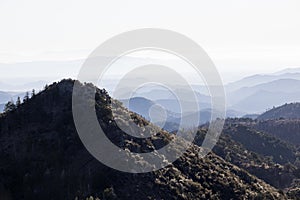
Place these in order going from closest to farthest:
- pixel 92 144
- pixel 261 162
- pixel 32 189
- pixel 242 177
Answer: pixel 32 189
pixel 92 144
pixel 242 177
pixel 261 162

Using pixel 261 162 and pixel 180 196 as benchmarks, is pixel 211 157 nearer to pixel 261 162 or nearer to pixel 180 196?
pixel 180 196

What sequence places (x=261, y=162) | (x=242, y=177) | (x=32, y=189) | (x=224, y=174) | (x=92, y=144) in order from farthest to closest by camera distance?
(x=261, y=162) → (x=242, y=177) → (x=224, y=174) → (x=92, y=144) → (x=32, y=189)

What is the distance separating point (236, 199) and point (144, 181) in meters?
21.6

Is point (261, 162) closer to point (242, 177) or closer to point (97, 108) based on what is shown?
point (242, 177)

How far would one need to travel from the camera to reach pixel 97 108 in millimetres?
96500

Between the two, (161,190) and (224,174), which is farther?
(224,174)

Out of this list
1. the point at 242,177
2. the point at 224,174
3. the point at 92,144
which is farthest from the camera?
the point at 242,177

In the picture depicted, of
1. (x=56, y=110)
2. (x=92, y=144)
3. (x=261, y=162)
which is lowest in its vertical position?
(x=261, y=162)

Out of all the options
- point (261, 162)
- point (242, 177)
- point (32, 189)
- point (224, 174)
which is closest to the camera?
point (32, 189)

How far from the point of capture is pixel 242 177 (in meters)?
102

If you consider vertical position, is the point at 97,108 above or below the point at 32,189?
above

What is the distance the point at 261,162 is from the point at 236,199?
81350 mm

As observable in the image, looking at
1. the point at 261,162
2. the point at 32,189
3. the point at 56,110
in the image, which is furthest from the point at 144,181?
the point at 261,162

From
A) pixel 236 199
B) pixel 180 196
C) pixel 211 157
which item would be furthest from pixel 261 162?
pixel 180 196
